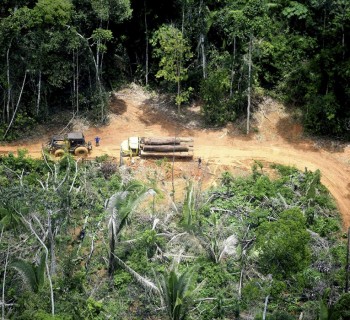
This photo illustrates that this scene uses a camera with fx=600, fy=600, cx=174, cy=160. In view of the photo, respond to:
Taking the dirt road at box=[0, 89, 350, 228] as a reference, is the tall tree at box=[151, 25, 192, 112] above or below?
above

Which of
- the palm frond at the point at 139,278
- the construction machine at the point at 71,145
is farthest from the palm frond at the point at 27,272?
the construction machine at the point at 71,145

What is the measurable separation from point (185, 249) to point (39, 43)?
13.2 m

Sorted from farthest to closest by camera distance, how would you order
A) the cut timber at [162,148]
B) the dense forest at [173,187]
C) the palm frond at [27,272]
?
the cut timber at [162,148] < the dense forest at [173,187] < the palm frond at [27,272]

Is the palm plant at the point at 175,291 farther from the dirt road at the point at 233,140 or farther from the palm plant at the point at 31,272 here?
the dirt road at the point at 233,140

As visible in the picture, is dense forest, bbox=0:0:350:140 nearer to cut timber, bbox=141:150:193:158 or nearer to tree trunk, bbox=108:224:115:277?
cut timber, bbox=141:150:193:158

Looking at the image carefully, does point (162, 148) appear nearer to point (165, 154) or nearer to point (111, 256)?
point (165, 154)

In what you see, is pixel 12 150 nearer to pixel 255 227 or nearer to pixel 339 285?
pixel 255 227

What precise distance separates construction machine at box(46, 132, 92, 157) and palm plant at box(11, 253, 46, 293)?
34.1ft

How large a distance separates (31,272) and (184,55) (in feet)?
55.8

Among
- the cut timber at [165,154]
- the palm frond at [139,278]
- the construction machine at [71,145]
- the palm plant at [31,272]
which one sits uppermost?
the construction machine at [71,145]

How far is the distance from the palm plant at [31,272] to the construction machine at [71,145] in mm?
10404

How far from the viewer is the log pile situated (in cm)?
2878

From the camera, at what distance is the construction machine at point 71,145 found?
28905 millimetres

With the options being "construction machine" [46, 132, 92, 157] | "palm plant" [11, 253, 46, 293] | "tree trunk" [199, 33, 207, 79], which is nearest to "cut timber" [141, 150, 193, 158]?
"construction machine" [46, 132, 92, 157]
